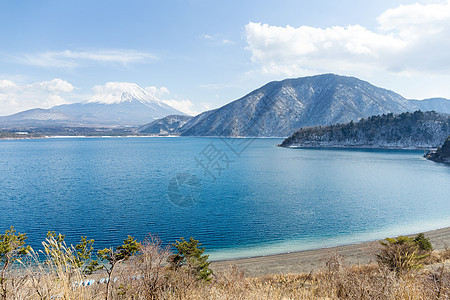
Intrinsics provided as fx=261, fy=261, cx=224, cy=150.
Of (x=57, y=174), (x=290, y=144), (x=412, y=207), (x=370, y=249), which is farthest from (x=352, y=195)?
(x=290, y=144)

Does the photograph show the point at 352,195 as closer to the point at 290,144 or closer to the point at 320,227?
the point at 320,227

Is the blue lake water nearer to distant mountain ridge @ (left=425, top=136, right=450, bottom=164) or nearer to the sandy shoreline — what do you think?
the sandy shoreline

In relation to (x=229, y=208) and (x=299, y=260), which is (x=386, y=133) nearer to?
(x=229, y=208)

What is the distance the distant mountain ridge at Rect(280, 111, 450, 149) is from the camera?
413ft

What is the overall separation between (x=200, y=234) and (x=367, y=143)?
138837 millimetres


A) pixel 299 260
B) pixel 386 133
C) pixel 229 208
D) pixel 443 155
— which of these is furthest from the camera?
pixel 386 133

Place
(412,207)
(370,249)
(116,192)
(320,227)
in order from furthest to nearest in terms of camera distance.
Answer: (116,192) → (412,207) → (320,227) → (370,249)

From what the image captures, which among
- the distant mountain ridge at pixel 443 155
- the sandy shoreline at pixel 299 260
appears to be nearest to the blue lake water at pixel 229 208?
the sandy shoreline at pixel 299 260

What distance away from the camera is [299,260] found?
18.9 meters

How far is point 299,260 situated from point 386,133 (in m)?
142

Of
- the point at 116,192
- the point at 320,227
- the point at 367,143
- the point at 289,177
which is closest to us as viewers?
the point at 320,227

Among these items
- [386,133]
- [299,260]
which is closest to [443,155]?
[386,133]

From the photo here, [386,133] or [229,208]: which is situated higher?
[386,133]

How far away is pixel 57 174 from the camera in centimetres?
5431
